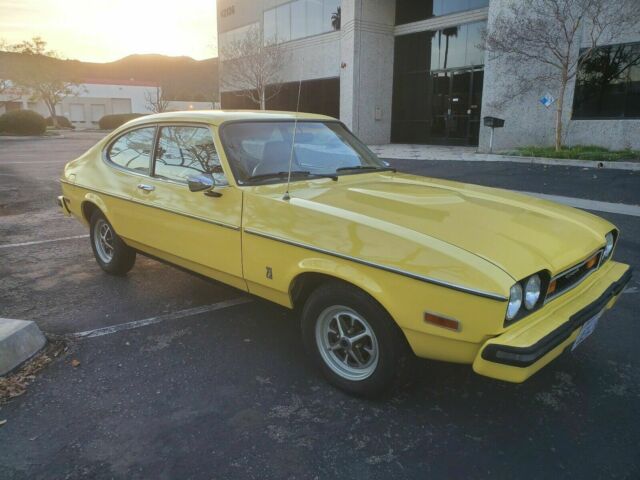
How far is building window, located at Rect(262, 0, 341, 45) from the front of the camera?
2214 centimetres

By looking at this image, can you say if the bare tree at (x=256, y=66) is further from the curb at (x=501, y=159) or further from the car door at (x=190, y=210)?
the car door at (x=190, y=210)

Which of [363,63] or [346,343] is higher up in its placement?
[363,63]

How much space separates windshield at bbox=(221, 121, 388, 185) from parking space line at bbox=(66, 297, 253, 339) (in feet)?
4.50

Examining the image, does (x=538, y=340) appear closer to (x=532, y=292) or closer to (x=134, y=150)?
(x=532, y=292)

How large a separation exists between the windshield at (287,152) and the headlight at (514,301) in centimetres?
168

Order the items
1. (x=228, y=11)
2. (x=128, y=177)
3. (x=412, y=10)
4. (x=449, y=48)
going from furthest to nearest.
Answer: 1. (x=228, y=11)
2. (x=412, y=10)
3. (x=449, y=48)
4. (x=128, y=177)

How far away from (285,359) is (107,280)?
2407 millimetres

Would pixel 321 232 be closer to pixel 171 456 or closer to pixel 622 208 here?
pixel 171 456

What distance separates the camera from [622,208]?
7.50 meters

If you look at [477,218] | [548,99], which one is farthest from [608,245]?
[548,99]

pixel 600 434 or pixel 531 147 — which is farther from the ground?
pixel 531 147

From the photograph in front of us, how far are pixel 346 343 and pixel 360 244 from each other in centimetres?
61

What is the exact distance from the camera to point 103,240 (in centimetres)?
480

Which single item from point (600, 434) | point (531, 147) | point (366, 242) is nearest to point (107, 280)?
point (366, 242)
